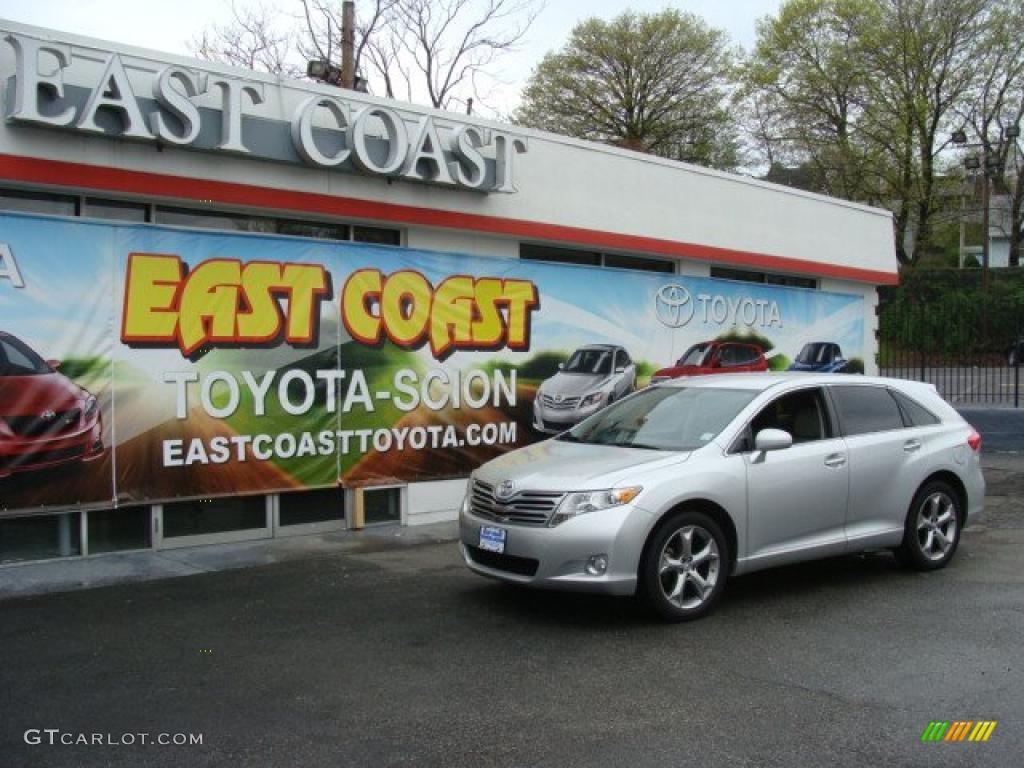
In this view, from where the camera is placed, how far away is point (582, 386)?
12.4 meters

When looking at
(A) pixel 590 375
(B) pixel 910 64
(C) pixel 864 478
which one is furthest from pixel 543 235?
(B) pixel 910 64

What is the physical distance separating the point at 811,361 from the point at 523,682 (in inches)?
471

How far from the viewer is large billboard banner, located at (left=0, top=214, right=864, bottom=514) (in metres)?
8.29

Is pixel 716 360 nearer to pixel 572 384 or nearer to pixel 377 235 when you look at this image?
pixel 572 384

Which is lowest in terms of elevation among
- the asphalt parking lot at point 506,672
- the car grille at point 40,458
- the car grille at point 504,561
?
the asphalt parking lot at point 506,672

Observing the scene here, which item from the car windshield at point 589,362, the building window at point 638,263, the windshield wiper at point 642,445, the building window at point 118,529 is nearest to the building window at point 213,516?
Result: the building window at point 118,529

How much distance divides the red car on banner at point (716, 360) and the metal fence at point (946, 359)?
5.17 m

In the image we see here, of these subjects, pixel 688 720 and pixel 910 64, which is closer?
pixel 688 720

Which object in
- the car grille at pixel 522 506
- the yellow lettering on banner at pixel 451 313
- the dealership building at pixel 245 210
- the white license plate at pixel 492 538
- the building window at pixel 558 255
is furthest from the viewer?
the building window at pixel 558 255

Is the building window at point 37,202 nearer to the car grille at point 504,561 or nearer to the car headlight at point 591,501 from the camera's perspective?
the car grille at point 504,561

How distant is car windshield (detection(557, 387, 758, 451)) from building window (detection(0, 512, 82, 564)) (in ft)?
14.7

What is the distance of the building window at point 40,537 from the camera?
Answer: 8320 mm

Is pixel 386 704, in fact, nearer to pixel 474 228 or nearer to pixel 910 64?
pixel 474 228

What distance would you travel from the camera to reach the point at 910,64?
3984 cm
